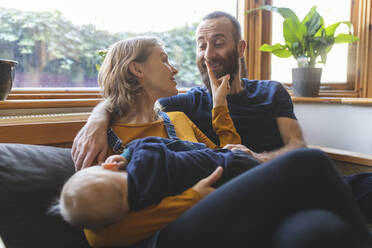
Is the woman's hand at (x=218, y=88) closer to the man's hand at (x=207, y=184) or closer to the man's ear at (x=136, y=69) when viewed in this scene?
the man's ear at (x=136, y=69)

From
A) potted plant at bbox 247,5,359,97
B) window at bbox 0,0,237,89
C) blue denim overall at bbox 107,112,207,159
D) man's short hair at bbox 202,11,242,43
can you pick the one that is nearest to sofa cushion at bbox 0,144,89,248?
blue denim overall at bbox 107,112,207,159

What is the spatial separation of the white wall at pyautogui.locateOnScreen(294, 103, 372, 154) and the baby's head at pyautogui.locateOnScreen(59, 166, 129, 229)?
1.48 meters

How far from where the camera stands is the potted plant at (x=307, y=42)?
2178 millimetres

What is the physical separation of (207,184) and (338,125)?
1.58m

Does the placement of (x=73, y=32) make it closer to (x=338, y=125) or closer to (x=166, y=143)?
(x=166, y=143)

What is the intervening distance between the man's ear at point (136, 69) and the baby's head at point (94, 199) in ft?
1.91

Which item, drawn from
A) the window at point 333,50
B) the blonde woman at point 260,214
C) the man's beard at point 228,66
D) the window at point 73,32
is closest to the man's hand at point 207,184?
the blonde woman at point 260,214

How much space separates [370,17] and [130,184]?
2323 millimetres

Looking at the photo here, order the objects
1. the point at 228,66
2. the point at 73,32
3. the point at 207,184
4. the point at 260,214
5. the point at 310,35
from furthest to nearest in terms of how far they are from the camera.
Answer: the point at 310,35
the point at 73,32
the point at 228,66
the point at 207,184
the point at 260,214

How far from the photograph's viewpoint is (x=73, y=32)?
1934mm

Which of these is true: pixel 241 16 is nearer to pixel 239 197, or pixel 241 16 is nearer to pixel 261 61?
pixel 261 61

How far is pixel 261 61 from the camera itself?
8.70ft

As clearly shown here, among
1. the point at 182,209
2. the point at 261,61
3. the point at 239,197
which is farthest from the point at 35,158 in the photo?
the point at 261,61

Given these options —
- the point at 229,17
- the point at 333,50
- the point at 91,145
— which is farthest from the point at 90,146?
the point at 333,50
